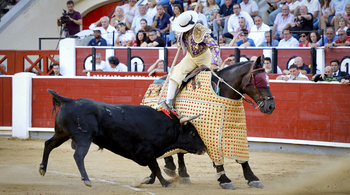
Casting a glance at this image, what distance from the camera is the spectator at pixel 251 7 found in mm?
10862

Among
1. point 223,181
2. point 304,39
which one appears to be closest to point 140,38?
point 304,39

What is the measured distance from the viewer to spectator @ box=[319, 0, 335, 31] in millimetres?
9789

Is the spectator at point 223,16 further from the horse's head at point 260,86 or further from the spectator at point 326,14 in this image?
the horse's head at point 260,86

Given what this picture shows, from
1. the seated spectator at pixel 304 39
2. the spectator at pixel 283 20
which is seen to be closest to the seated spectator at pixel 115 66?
the spectator at pixel 283 20

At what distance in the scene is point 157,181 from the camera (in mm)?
5559

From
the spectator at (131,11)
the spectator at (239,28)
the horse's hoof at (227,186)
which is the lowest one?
the horse's hoof at (227,186)

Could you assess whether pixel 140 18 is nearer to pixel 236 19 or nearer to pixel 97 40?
pixel 97 40

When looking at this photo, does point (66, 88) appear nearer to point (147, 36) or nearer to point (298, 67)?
point (147, 36)

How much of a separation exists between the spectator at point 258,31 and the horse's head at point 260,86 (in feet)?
15.6

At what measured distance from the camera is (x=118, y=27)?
11648mm

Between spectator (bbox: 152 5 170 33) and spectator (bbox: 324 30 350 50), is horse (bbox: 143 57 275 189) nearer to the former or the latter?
spectator (bbox: 324 30 350 50)

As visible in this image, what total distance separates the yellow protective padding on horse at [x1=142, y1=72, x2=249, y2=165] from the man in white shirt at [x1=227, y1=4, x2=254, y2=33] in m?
5.55

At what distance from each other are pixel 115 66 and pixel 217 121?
5.79 metres

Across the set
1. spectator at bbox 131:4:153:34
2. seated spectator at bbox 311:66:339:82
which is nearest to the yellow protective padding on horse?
seated spectator at bbox 311:66:339:82
